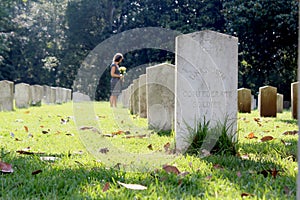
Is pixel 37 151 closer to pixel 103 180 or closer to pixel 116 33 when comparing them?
pixel 103 180

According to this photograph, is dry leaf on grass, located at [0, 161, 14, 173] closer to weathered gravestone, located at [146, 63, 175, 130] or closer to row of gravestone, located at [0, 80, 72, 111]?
weathered gravestone, located at [146, 63, 175, 130]

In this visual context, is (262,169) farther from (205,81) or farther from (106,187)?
(205,81)

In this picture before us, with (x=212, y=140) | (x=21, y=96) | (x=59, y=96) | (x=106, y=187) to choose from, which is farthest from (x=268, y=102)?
(x=59, y=96)

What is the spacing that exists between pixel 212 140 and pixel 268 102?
699 cm

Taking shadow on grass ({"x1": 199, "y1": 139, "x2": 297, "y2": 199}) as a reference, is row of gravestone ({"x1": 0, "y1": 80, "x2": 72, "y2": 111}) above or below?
above

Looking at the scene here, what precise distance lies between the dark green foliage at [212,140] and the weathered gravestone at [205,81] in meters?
0.12

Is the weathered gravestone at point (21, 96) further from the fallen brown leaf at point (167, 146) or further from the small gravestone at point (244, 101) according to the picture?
the fallen brown leaf at point (167, 146)

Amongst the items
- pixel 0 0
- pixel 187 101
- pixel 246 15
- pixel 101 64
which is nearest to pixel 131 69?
pixel 101 64

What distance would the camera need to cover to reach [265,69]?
23.9 m

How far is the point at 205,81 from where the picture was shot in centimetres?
436

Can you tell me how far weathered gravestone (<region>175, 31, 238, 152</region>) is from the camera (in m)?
4.31

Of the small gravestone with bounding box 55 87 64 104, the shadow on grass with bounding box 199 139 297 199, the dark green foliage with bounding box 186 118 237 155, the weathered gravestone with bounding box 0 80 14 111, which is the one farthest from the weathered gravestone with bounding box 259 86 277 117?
the small gravestone with bounding box 55 87 64 104

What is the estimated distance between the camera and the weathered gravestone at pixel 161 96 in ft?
21.0

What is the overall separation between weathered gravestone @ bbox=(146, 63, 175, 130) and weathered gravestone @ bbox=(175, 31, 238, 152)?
1.97 m
